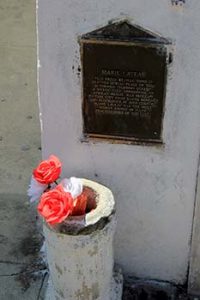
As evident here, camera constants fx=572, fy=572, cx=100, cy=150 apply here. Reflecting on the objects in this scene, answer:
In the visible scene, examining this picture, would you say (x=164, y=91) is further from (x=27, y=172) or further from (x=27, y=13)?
(x=27, y=13)

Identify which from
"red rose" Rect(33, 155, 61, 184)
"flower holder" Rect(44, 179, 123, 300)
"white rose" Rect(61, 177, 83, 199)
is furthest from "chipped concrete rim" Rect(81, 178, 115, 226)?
"red rose" Rect(33, 155, 61, 184)

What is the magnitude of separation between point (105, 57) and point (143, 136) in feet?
1.79

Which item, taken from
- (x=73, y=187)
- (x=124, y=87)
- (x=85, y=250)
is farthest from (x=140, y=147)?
(x=85, y=250)

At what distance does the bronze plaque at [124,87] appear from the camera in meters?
3.18

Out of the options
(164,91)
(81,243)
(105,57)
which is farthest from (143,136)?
(81,243)

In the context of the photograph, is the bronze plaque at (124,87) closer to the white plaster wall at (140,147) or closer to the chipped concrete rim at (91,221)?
the white plaster wall at (140,147)

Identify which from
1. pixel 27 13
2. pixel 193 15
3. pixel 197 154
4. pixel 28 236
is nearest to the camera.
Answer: pixel 193 15

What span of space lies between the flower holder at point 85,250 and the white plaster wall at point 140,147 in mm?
268

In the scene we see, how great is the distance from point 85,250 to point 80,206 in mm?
248

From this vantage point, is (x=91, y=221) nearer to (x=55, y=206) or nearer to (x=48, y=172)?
(x=55, y=206)

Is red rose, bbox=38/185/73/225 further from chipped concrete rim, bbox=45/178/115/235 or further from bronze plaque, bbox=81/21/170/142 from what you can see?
bronze plaque, bbox=81/21/170/142

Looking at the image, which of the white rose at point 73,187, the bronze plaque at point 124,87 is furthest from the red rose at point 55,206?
the bronze plaque at point 124,87

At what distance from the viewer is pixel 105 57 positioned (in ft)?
10.6

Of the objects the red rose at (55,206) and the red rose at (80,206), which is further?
the red rose at (80,206)
